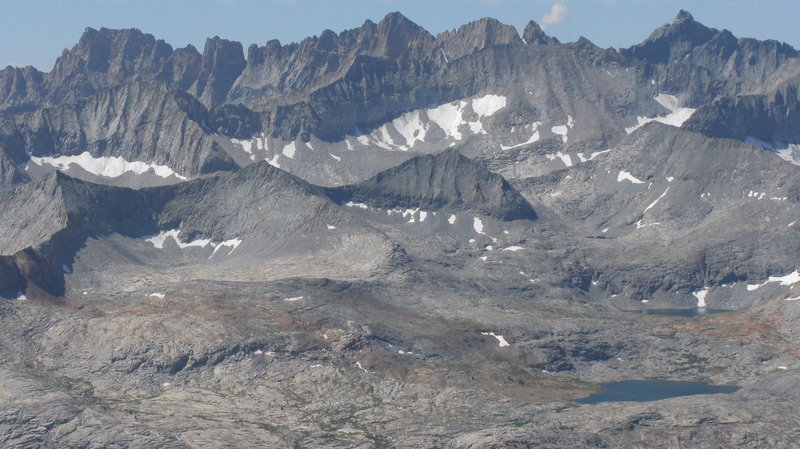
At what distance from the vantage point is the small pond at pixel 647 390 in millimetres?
158538

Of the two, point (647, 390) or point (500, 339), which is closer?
point (647, 390)

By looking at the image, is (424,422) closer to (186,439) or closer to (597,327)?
(186,439)

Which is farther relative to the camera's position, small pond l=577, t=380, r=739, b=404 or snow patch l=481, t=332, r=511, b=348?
snow patch l=481, t=332, r=511, b=348

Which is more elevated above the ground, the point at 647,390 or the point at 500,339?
the point at 500,339

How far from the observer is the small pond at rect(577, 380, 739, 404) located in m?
159

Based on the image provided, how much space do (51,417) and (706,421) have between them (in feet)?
233

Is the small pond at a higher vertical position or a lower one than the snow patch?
lower

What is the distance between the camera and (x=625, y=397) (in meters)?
160

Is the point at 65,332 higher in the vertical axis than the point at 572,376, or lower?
higher

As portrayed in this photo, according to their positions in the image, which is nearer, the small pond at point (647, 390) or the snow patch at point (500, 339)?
the small pond at point (647, 390)

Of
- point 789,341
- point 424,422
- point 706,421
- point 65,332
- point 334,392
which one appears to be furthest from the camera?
point 789,341

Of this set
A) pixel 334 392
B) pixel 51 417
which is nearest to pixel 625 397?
pixel 334 392

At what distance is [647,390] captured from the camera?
165000 mm

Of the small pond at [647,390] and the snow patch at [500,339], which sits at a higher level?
the snow patch at [500,339]
